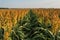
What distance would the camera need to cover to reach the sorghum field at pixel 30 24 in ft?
40.7

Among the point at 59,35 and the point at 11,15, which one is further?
the point at 11,15

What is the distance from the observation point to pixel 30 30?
12.6 m

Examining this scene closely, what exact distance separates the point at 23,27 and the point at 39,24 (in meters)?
0.63

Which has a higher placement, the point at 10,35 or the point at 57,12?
the point at 57,12

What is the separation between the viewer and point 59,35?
12273 millimetres

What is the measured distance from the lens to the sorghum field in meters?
A: 12.4

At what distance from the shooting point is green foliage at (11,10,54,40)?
40.6 feet

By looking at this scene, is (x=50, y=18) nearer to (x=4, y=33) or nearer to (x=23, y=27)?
(x=23, y=27)

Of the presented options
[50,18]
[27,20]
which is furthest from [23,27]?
[50,18]

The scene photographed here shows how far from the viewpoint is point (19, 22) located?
12.9 meters

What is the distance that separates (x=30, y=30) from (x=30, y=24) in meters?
0.24

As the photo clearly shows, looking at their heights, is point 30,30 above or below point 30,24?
below

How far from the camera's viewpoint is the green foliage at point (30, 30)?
12.4 meters

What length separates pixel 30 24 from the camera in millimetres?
Result: 12688
